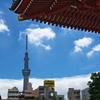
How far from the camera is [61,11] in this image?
11039 mm

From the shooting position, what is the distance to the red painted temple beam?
408 inches

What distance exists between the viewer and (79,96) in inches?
4080

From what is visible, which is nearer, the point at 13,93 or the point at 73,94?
the point at 73,94

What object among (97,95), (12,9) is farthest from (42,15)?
(97,95)

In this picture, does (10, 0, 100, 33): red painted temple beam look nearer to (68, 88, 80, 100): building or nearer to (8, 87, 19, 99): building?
(68, 88, 80, 100): building

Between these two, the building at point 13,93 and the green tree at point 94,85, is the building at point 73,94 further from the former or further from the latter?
the green tree at point 94,85

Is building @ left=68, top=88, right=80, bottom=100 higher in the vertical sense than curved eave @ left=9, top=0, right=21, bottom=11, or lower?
lower

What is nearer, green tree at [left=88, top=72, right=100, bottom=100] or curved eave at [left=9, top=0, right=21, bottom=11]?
curved eave at [left=9, top=0, right=21, bottom=11]

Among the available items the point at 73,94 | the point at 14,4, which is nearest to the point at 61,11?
the point at 14,4

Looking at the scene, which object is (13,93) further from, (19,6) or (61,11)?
(19,6)

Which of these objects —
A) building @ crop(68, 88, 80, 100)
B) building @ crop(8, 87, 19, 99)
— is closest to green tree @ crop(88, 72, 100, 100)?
building @ crop(68, 88, 80, 100)

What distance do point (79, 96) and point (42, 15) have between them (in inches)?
3822

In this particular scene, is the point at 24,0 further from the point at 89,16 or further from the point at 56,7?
the point at 89,16

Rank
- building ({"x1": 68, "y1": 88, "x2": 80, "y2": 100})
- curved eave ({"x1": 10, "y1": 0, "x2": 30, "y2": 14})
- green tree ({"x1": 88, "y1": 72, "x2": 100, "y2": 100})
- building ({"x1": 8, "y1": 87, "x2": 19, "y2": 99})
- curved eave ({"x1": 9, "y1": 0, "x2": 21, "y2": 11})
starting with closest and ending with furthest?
1. curved eave ({"x1": 10, "y1": 0, "x2": 30, "y2": 14})
2. curved eave ({"x1": 9, "y1": 0, "x2": 21, "y2": 11})
3. green tree ({"x1": 88, "y1": 72, "x2": 100, "y2": 100})
4. building ({"x1": 68, "y1": 88, "x2": 80, "y2": 100})
5. building ({"x1": 8, "y1": 87, "x2": 19, "y2": 99})
